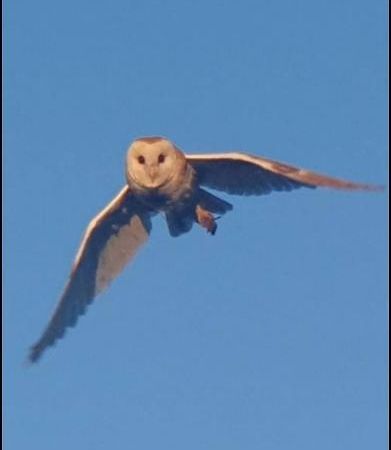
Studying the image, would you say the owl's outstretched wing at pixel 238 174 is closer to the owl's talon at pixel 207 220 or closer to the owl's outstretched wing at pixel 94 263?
the owl's talon at pixel 207 220

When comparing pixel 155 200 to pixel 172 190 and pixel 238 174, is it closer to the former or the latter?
pixel 172 190

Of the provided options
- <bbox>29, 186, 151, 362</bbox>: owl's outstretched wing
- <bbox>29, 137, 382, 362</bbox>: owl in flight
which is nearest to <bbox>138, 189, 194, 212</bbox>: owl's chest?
<bbox>29, 137, 382, 362</bbox>: owl in flight

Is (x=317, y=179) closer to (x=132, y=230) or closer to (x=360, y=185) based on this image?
(x=360, y=185)

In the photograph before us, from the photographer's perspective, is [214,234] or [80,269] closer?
[214,234]

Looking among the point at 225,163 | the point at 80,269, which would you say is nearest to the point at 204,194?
the point at 225,163

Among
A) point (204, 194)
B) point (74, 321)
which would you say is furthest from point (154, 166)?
point (74, 321)

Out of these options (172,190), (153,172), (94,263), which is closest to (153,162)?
(153,172)

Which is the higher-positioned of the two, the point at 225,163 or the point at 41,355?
the point at 225,163
